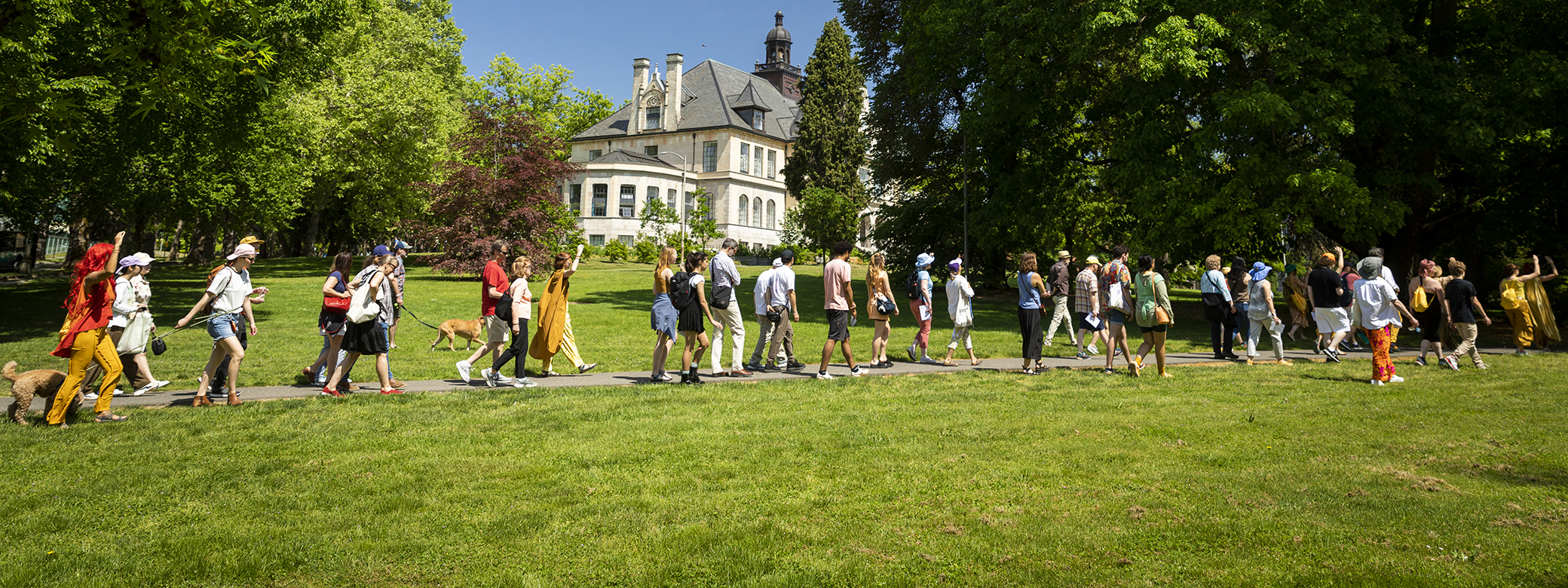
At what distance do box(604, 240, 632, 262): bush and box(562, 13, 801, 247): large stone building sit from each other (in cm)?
1098

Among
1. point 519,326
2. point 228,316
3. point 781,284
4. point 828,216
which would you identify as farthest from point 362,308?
point 828,216

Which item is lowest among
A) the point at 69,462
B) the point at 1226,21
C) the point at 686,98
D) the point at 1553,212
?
the point at 69,462

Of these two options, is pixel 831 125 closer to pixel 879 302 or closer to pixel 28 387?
pixel 879 302

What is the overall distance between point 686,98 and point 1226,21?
211 feet

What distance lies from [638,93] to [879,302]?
69.1m

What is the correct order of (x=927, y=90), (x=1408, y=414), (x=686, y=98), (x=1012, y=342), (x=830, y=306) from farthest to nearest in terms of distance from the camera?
1. (x=686, y=98)
2. (x=927, y=90)
3. (x=1012, y=342)
4. (x=830, y=306)
5. (x=1408, y=414)

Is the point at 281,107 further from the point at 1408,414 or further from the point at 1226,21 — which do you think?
the point at 1408,414

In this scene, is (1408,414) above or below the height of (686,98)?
below

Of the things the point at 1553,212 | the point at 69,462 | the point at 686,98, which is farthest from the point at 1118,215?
the point at 686,98

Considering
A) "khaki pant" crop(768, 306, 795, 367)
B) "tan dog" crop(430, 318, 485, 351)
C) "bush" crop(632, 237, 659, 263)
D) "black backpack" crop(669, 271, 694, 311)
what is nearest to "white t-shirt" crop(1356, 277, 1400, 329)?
"khaki pant" crop(768, 306, 795, 367)

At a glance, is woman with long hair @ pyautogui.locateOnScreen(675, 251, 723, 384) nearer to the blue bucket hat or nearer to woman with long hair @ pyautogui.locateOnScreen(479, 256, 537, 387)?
woman with long hair @ pyautogui.locateOnScreen(479, 256, 537, 387)

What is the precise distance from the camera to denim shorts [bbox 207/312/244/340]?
30.0ft

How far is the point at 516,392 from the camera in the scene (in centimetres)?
1038

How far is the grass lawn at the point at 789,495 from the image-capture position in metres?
4.63
